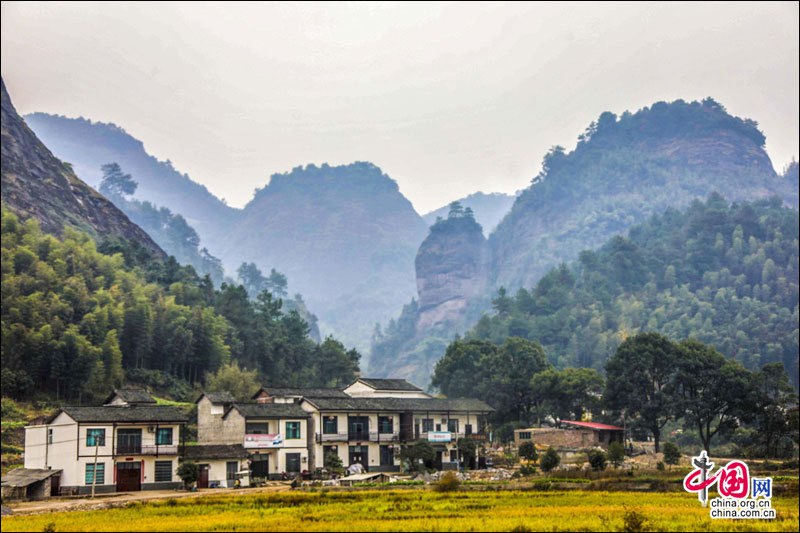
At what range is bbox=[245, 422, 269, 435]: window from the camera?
52938mm

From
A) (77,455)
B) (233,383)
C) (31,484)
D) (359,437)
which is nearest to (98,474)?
(77,455)

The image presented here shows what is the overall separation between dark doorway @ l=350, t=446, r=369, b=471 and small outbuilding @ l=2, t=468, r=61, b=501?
1980 centimetres

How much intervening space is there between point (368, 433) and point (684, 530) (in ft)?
109

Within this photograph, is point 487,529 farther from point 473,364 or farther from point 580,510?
point 473,364

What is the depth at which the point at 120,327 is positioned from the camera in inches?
2987

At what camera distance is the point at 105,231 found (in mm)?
108375

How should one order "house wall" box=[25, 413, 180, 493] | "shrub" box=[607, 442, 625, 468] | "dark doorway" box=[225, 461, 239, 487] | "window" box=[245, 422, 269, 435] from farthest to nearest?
"shrub" box=[607, 442, 625, 468] → "window" box=[245, 422, 269, 435] → "dark doorway" box=[225, 461, 239, 487] → "house wall" box=[25, 413, 180, 493]

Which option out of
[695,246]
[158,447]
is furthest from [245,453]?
[695,246]

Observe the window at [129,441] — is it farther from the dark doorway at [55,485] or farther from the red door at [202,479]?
the red door at [202,479]

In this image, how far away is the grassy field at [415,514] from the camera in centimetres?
2848

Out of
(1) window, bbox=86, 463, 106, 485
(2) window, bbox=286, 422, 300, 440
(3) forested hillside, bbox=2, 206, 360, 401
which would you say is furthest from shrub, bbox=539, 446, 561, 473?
(3) forested hillside, bbox=2, 206, 360, 401

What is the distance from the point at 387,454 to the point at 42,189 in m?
57.6

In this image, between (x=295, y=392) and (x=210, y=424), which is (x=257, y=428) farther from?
(x=295, y=392)

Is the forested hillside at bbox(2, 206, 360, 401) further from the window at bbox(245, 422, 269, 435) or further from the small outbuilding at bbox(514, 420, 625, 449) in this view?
the small outbuilding at bbox(514, 420, 625, 449)
